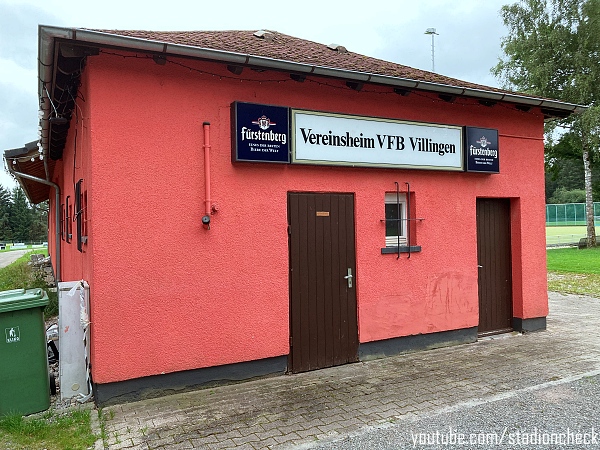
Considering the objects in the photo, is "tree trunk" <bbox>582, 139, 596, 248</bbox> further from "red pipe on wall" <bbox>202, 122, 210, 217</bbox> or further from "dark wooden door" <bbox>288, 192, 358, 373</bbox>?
"red pipe on wall" <bbox>202, 122, 210, 217</bbox>

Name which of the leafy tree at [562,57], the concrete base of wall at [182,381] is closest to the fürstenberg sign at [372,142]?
the concrete base of wall at [182,381]

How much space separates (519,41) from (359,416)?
85.7 feet

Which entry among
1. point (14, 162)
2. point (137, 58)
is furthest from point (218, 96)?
point (14, 162)

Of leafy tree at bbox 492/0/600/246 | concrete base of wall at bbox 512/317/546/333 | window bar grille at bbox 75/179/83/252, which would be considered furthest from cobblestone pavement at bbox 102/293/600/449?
leafy tree at bbox 492/0/600/246

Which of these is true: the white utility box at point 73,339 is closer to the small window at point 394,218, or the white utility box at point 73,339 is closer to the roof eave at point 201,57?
the roof eave at point 201,57

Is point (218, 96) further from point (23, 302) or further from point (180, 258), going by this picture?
point (23, 302)

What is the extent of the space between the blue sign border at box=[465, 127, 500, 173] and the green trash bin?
5.85 m

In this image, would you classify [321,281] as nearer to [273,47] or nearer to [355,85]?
[355,85]

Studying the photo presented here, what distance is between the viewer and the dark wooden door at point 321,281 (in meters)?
5.88

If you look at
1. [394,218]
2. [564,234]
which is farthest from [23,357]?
[564,234]

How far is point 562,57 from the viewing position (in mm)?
24234

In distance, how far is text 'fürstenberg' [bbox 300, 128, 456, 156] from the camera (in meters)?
5.93

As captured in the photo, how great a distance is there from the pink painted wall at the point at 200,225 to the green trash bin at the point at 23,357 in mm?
494

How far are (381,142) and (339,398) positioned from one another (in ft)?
10.9
